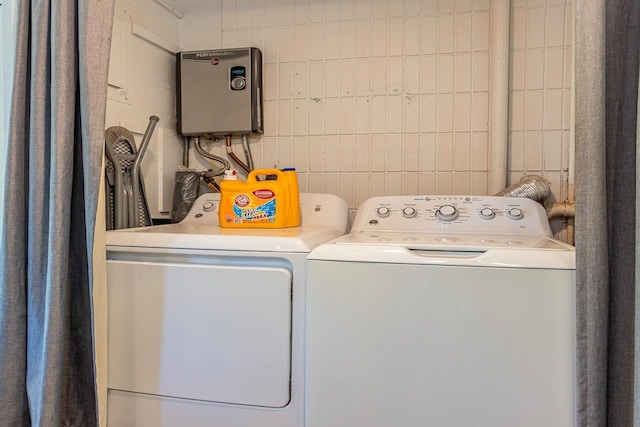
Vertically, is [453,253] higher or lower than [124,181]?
lower

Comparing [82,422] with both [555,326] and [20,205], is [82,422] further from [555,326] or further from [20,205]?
[555,326]

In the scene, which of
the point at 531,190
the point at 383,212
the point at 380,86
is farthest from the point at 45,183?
the point at 531,190

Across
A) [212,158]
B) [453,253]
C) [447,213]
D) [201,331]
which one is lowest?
[201,331]

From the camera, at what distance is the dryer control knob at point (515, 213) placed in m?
1.56

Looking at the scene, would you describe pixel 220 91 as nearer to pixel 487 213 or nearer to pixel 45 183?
pixel 45 183

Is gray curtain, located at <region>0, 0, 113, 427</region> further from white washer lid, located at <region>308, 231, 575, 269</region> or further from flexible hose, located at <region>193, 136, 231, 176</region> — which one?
flexible hose, located at <region>193, 136, 231, 176</region>

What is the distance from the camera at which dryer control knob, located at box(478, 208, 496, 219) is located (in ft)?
5.10

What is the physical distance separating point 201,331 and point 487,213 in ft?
3.34

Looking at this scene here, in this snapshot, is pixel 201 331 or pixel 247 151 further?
pixel 247 151

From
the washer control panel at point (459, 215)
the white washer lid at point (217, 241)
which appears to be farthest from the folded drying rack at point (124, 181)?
the washer control panel at point (459, 215)

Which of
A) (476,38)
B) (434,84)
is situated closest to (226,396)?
(434,84)

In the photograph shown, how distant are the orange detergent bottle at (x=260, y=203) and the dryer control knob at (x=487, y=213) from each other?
2.15 ft

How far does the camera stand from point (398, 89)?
1.98 metres

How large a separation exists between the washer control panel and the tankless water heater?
762mm
